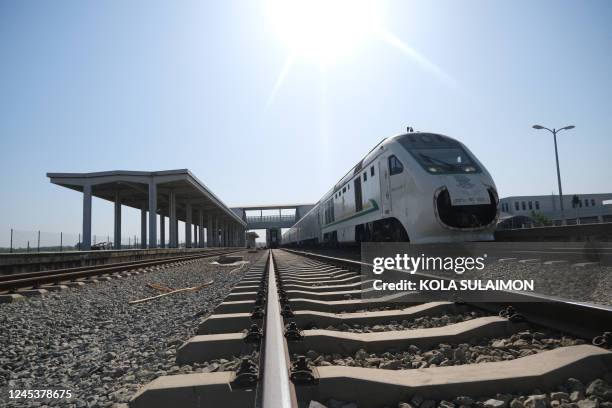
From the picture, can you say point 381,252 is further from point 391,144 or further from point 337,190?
point 337,190


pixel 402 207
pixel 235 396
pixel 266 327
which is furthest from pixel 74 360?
pixel 402 207

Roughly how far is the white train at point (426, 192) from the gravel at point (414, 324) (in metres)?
4.95

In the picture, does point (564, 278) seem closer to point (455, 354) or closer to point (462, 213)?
point (462, 213)

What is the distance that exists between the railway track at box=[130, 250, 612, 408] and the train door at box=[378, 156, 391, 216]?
6457mm

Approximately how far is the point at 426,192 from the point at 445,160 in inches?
47.5

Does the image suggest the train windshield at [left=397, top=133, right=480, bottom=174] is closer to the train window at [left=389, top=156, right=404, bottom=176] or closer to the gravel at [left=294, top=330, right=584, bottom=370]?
the train window at [left=389, top=156, right=404, bottom=176]

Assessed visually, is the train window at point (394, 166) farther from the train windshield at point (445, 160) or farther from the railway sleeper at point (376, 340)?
the railway sleeper at point (376, 340)

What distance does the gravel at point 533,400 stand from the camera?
1.62 m

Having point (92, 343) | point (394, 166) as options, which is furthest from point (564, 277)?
point (92, 343)

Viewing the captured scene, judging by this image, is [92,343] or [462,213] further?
[462,213]

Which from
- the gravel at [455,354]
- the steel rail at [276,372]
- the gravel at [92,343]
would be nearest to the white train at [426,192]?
the gravel at [92,343]

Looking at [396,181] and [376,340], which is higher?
[396,181]

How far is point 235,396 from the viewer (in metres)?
1.73

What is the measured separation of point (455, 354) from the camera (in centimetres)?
220
